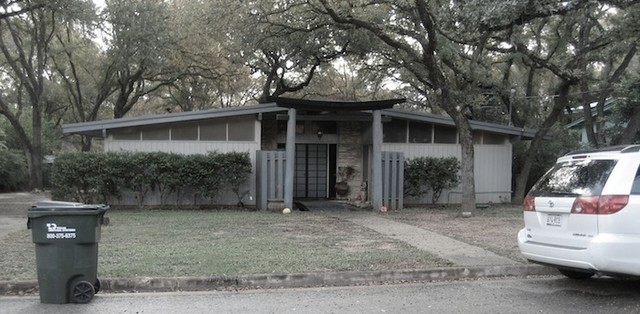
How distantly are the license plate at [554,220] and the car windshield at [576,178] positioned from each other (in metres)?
0.28

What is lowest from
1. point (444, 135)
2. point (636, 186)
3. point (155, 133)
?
point (636, 186)

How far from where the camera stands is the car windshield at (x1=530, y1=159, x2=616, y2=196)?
6094mm

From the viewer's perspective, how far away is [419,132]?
19062mm

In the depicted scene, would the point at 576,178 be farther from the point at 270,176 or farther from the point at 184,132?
the point at 184,132

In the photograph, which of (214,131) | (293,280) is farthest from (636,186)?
(214,131)

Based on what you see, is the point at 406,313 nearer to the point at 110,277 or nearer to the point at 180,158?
the point at 110,277

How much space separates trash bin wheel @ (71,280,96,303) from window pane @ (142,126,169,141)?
11.6 metres

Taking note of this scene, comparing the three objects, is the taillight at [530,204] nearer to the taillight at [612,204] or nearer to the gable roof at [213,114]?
the taillight at [612,204]

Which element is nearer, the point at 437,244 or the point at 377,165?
the point at 437,244

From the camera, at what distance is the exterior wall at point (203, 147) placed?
55.4 feet

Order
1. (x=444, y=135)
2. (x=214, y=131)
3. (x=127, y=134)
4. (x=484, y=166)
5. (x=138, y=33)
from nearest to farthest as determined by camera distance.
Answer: (x=127, y=134), (x=214, y=131), (x=444, y=135), (x=484, y=166), (x=138, y=33)

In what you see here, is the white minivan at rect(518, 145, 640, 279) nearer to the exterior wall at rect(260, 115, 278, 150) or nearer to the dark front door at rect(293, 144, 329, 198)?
the exterior wall at rect(260, 115, 278, 150)

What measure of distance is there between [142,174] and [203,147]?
225 centimetres

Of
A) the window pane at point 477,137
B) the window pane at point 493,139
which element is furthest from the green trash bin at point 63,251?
the window pane at point 493,139
